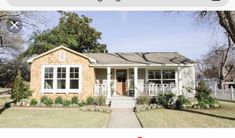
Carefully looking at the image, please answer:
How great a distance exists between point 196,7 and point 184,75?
15688 millimetres

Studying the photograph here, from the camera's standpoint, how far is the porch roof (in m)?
16.5

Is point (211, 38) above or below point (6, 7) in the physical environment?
above

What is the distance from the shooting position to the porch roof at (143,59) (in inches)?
648

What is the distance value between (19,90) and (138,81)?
770cm

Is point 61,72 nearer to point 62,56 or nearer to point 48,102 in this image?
point 62,56

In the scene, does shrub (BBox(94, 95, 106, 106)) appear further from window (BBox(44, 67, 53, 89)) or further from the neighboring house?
window (BBox(44, 67, 53, 89))

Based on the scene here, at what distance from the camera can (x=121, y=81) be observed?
17922 mm

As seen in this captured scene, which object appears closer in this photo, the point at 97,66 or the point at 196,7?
the point at 196,7

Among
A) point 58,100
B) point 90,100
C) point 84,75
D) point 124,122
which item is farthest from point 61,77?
point 124,122

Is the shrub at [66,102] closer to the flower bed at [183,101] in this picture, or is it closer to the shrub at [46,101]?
the shrub at [46,101]

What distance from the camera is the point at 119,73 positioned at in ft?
58.9

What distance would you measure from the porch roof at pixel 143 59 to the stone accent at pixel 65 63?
84 cm
